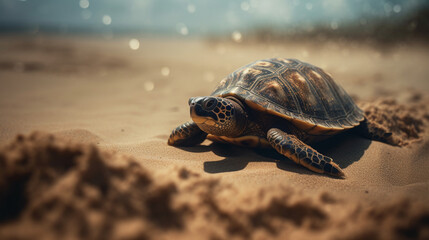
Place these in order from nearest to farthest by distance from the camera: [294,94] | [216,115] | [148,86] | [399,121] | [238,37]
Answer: [216,115] < [294,94] < [399,121] < [148,86] < [238,37]

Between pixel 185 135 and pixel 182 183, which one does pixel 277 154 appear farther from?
pixel 182 183

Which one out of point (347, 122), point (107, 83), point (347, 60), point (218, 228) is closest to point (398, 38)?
point (347, 60)

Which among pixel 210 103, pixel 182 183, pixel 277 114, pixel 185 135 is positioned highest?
pixel 210 103

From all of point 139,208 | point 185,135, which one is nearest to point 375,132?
point 185,135

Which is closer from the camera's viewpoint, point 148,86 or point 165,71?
point 148,86

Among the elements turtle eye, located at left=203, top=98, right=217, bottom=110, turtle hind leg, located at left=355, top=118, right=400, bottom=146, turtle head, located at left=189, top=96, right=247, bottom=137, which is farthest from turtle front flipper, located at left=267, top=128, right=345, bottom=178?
turtle hind leg, located at left=355, top=118, right=400, bottom=146

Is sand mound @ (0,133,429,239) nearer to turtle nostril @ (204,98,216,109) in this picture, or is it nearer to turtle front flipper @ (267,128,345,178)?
turtle front flipper @ (267,128,345,178)

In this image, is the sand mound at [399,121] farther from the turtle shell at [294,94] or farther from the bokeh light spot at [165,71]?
the bokeh light spot at [165,71]
